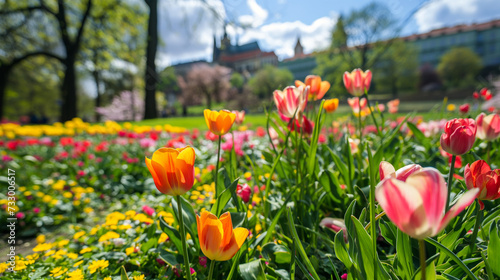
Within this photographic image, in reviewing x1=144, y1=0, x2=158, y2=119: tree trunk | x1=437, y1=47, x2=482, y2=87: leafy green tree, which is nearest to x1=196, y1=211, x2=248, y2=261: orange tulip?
x1=144, y1=0, x2=158, y2=119: tree trunk

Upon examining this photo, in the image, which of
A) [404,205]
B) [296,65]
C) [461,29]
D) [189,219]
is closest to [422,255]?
[404,205]

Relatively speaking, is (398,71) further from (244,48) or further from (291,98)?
(291,98)

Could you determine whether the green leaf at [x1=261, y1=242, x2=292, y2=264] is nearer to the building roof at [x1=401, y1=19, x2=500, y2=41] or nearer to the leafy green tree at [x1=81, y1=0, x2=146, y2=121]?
the leafy green tree at [x1=81, y1=0, x2=146, y2=121]

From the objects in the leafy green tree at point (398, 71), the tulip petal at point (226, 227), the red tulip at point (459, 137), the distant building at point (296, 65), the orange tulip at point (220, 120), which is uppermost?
the leafy green tree at point (398, 71)

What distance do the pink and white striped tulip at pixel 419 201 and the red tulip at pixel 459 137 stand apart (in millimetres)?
426

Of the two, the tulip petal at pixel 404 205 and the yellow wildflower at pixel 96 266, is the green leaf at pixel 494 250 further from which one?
A: the yellow wildflower at pixel 96 266

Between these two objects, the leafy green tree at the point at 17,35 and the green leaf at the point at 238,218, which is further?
the leafy green tree at the point at 17,35

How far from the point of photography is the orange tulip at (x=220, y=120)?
86 centimetres

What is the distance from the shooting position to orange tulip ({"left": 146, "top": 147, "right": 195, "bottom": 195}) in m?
0.60

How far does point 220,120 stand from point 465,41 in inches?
2303

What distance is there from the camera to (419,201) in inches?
15.2

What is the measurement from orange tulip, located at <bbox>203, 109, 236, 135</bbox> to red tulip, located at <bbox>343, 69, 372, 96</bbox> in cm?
82

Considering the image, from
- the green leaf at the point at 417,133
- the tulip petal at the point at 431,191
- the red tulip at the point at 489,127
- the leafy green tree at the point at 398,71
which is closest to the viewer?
the tulip petal at the point at 431,191

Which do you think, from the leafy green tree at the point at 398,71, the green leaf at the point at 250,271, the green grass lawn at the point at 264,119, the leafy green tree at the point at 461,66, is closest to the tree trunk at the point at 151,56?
the green grass lawn at the point at 264,119
